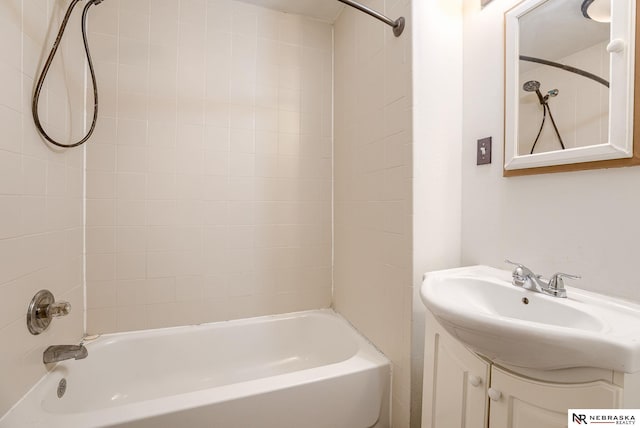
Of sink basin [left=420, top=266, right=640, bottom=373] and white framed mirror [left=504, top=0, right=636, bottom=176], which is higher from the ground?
white framed mirror [left=504, top=0, right=636, bottom=176]

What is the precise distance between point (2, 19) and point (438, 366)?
1.85 m

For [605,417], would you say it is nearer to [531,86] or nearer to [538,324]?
[538,324]

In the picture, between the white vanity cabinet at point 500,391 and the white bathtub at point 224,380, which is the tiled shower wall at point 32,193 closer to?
the white bathtub at point 224,380

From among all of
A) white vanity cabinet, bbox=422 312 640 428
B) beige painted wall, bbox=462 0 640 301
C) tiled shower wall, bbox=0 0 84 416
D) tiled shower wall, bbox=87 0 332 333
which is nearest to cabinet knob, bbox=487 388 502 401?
white vanity cabinet, bbox=422 312 640 428

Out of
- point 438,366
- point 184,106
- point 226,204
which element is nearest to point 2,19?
point 184,106

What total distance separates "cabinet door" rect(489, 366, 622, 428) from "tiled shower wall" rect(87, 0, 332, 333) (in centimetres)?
125

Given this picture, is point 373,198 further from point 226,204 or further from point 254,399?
point 254,399

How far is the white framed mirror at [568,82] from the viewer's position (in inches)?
28.5

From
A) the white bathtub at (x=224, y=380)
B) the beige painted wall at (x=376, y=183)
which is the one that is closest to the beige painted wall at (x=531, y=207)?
the beige painted wall at (x=376, y=183)

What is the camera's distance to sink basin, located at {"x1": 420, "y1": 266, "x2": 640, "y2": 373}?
0.51 m

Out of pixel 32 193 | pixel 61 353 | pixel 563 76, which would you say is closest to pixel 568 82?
pixel 563 76

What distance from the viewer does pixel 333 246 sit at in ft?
6.10

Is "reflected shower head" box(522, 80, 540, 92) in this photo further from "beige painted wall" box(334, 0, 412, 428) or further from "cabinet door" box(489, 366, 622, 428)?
"cabinet door" box(489, 366, 622, 428)

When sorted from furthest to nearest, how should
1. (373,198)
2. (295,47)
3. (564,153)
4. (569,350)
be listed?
(295,47) → (373,198) → (564,153) → (569,350)
